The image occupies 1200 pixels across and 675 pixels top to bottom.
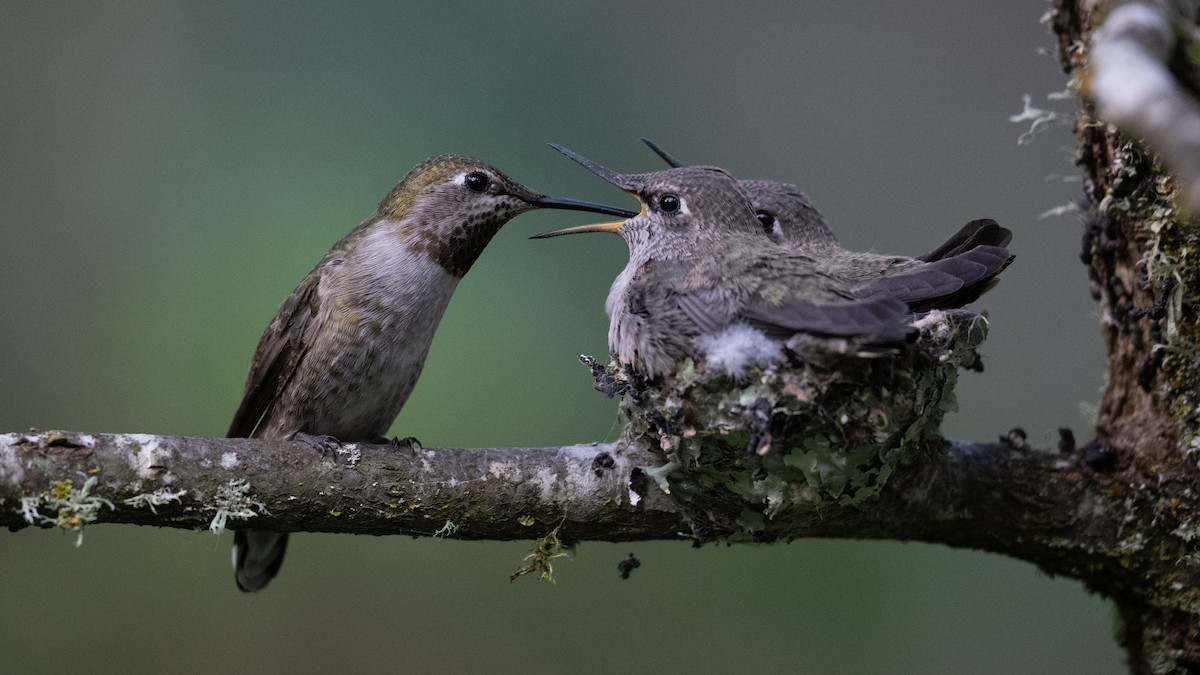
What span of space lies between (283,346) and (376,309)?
0.30m

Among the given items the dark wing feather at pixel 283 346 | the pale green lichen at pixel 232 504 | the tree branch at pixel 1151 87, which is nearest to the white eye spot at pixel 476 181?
the dark wing feather at pixel 283 346

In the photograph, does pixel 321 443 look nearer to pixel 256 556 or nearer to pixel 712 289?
pixel 256 556

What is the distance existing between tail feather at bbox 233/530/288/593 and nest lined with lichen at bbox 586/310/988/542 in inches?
48.0

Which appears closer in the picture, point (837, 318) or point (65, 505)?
point (65, 505)

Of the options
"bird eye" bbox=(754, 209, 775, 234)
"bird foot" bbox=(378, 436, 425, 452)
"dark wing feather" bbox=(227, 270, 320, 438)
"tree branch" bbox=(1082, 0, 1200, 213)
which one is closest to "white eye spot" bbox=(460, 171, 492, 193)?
"dark wing feather" bbox=(227, 270, 320, 438)

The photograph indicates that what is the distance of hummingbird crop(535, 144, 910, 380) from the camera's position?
2.16m

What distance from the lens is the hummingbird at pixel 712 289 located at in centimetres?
216

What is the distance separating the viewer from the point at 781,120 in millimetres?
5223

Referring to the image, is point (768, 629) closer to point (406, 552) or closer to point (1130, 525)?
point (406, 552)

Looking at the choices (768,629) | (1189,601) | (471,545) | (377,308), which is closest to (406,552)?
(471,545)

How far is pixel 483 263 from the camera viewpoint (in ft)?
15.1

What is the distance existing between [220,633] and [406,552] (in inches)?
34.1

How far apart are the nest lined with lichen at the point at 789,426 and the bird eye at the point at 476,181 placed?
73 cm

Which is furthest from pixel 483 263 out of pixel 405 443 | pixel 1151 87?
pixel 1151 87
